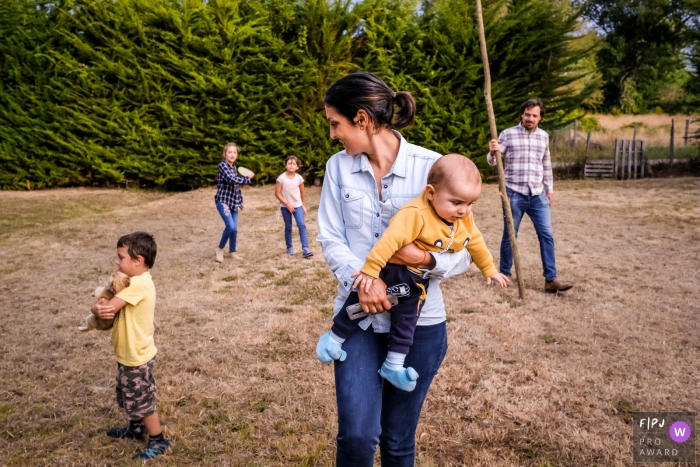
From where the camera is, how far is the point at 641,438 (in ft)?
9.95

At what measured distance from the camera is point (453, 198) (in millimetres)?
1825

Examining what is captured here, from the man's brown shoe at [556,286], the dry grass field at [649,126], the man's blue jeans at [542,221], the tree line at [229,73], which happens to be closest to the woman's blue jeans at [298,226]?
the man's blue jeans at [542,221]

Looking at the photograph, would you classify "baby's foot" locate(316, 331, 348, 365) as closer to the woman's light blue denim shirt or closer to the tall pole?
the woman's light blue denim shirt

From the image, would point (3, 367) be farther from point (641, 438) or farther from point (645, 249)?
point (645, 249)

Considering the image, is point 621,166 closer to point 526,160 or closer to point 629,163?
point 629,163

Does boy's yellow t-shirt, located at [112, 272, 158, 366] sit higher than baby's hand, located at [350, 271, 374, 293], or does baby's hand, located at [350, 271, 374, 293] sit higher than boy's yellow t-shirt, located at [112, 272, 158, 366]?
baby's hand, located at [350, 271, 374, 293]

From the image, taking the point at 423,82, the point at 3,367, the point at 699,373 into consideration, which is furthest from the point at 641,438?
the point at 423,82

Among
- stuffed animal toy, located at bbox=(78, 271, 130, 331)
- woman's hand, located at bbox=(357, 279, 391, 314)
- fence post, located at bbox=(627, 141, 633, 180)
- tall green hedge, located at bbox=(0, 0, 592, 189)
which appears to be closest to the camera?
woman's hand, located at bbox=(357, 279, 391, 314)

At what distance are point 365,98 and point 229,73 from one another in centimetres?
1180

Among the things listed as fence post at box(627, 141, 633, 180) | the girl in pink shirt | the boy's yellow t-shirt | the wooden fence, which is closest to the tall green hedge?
the wooden fence

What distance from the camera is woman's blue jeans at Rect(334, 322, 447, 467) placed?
1.82m

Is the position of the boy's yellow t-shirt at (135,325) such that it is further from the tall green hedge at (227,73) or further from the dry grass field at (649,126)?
the dry grass field at (649,126)

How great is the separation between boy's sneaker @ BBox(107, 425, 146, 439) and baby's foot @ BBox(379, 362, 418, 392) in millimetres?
1954

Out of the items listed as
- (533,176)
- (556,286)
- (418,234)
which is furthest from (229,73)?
(418,234)
